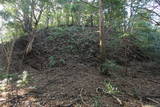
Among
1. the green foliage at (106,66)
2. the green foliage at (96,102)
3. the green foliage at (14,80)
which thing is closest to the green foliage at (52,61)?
the green foliage at (14,80)

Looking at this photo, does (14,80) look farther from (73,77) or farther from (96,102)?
(96,102)

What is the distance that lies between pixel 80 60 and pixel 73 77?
208 cm

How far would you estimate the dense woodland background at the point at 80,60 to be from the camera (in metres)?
4.07

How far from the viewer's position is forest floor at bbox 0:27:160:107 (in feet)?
12.6

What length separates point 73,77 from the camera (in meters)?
5.63

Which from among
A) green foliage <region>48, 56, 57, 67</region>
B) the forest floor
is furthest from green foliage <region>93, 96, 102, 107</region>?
green foliage <region>48, 56, 57, 67</region>

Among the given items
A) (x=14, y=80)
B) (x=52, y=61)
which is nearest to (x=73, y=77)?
(x=52, y=61)

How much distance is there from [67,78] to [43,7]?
3996 millimetres

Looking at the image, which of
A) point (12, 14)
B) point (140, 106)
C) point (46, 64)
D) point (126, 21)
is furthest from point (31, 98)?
point (126, 21)

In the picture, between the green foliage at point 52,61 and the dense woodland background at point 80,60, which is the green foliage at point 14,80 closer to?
Answer: the dense woodland background at point 80,60

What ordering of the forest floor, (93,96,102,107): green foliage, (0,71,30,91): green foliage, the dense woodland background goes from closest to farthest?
(93,96,102,107): green foliage
the forest floor
the dense woodland background
(0,71,30,91): green foliage

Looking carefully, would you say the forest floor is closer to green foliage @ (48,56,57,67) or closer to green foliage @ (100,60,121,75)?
green foliage @ (48,56,57,67)

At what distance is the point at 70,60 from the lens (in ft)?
24.6

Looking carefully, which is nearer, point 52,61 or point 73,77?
point 73,77
